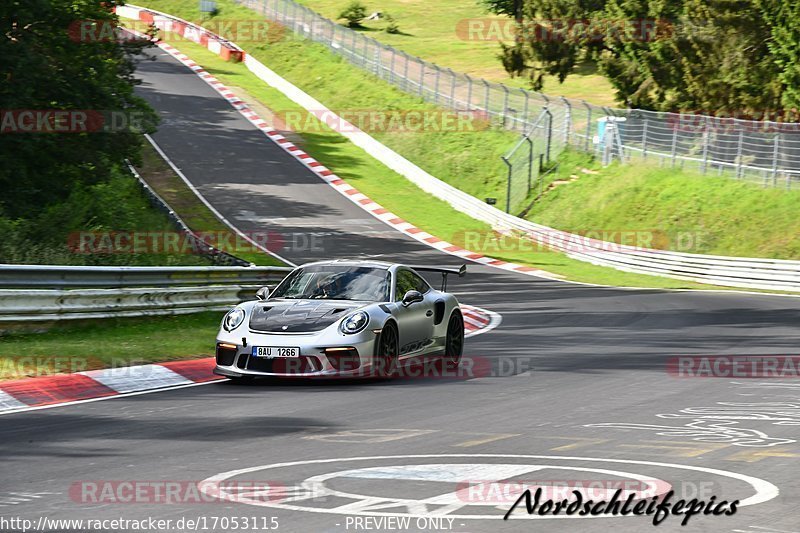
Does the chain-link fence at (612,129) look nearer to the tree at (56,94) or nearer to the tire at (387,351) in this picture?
the tree at (56,94)

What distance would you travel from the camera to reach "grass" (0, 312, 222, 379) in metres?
11.5

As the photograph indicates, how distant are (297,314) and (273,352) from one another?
2.06 feet

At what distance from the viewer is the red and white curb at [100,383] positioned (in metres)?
9.98

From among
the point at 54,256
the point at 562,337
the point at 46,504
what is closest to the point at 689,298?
the point at 562,337

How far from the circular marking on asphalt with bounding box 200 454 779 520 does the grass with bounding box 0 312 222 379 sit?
5.05 m

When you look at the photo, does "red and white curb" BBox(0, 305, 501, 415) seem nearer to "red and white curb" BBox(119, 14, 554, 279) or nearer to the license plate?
the license plate

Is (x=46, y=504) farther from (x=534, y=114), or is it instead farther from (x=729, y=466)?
(x=534, y=114)

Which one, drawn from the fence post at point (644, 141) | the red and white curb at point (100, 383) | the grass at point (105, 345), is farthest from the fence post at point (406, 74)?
the red and white curb at point (100, 383)

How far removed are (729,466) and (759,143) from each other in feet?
91.1

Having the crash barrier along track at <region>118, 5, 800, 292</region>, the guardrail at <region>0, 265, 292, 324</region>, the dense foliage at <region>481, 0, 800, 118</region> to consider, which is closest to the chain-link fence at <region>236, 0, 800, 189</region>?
the dense foliage at <region>481, 0, 800, 118</region>

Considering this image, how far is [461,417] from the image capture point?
30.9ft

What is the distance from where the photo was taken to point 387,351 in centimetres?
1191

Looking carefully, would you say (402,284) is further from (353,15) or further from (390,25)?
(390,25)

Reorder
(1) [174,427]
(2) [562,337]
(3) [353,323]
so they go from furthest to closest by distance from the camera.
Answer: (2) [562,337] < (3) [353,323] < (1) [174,427]
